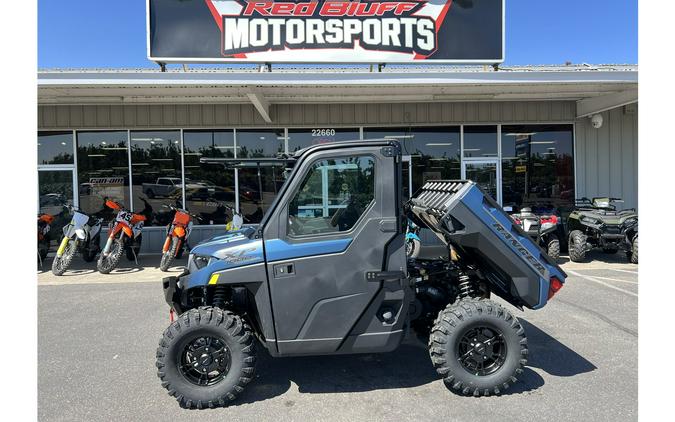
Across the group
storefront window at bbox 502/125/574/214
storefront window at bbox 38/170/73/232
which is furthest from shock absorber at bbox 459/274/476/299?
storefront window at bbox 38/170/73/232

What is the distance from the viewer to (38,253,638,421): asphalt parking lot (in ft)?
10.8

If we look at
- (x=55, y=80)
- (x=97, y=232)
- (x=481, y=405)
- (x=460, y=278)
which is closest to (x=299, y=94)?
(x=55, y=80)

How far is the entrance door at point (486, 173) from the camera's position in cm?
1183

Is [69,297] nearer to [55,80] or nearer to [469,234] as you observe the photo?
[55,80]

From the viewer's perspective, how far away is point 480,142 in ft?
38.8

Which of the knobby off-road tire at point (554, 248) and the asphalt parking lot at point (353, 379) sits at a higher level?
the knobby off-road tire at point (554, 248)

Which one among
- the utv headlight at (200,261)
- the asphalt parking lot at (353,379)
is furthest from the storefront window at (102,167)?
the utv headlight at (200,261)

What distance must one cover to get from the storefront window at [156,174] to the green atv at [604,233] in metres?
9.83

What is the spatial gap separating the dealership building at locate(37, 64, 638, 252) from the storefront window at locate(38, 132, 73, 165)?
0.09 feet

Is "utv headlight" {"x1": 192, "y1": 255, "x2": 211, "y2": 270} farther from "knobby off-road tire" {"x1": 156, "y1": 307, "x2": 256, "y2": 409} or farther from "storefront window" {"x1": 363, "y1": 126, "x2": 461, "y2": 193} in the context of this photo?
"storefront window" {"x1": 363, "y1": 126, "x2": 461, "y2": 193}

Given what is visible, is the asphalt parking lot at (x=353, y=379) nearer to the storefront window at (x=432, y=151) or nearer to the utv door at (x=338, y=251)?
the utv door at (x=338, y=251)

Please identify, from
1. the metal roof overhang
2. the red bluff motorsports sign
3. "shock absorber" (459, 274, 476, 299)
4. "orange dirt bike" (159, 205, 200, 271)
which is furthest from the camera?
"orange dirt bike" (159, 205, 200, 271)

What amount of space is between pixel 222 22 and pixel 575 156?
32.7 ft

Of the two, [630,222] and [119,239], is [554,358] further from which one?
[119,239]
